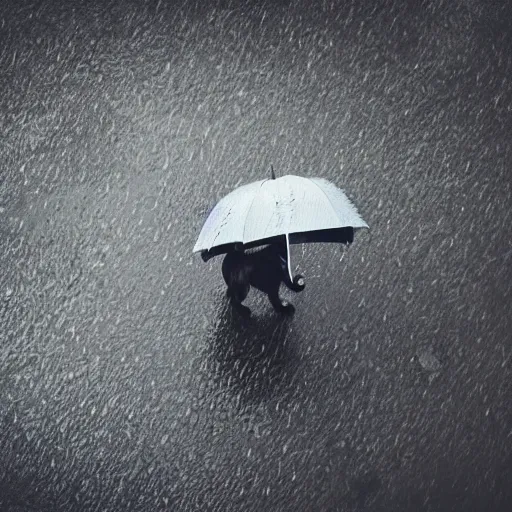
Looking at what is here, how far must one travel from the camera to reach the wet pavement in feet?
4.62

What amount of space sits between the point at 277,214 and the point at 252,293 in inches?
10.8

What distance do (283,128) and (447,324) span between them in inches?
22.4

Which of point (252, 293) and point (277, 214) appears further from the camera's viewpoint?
point (252, 293)

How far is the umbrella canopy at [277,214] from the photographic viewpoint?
3.95 feet

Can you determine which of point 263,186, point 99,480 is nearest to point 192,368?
point 99,480

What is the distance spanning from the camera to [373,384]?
1458 mm

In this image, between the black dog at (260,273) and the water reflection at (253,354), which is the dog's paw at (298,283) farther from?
the water reflection at (253,354)

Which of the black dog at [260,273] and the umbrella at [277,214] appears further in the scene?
the black dog at [260,273]

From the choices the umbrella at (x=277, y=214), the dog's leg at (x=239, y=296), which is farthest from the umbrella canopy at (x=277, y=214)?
the dog's leg at (x=239, y=296)

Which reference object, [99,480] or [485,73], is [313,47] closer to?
[485,73]

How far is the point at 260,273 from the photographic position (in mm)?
1384

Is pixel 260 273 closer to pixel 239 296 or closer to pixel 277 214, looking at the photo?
pixel 239 296

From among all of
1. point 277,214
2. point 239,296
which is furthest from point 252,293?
point 277,214

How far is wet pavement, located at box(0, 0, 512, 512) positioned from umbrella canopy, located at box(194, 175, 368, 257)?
6.8 inches
